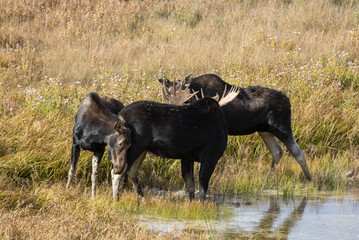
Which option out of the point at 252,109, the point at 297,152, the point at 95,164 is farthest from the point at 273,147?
the point at 95,164

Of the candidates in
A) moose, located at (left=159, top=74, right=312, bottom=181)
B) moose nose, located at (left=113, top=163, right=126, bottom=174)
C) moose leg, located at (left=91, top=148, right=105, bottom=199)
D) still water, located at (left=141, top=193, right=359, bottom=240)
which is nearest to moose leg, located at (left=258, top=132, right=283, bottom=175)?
moose, located at (left=159, top=74, right=312, bottom=181)

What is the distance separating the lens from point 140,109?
7863mm

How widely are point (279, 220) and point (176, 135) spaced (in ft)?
5.34

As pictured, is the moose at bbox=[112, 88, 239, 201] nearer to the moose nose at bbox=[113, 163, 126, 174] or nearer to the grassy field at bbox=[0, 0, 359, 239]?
the moose nose at bbox=[113, 163, 126, 174]

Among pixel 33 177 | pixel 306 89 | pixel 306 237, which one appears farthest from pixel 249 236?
pixel 306 89

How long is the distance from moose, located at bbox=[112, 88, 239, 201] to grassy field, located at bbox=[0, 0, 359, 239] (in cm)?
45

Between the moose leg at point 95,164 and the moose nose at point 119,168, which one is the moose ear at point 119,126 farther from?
the moose leg at point 95,164

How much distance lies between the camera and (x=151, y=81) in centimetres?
1538

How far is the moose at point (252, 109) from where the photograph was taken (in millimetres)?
9516

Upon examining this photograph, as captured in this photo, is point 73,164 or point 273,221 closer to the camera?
point 273,221

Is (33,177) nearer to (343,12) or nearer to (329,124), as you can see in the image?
(329,124)

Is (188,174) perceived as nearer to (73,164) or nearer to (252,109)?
(73,164)

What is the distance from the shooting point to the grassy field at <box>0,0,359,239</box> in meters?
7.68

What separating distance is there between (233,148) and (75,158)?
3.42 m
